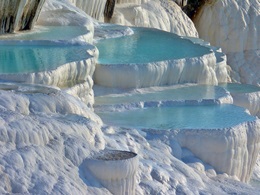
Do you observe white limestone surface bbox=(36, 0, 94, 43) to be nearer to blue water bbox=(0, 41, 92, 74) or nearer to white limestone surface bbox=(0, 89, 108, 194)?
blue water bbox=(0, 41, 92, 74)

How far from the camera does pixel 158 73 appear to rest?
10758 mm

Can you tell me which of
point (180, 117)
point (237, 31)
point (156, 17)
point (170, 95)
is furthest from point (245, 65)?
point (180, 117)

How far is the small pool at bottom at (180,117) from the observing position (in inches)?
352

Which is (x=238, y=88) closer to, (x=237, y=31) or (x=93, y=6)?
(x=93, y=6)

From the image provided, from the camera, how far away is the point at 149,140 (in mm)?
8547

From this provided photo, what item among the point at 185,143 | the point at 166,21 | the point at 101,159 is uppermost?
the point at 101,159

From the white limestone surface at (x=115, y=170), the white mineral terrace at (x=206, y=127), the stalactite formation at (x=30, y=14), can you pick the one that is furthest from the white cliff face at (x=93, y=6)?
the white limestone surface at (x=115, y=170)

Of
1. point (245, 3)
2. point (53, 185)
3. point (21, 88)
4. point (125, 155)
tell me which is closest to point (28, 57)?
point (21, 88)

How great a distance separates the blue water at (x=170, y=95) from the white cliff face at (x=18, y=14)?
162 cm

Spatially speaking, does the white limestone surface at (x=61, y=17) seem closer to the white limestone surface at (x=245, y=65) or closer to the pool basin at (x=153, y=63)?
the pool basin at (x=153, y=63)

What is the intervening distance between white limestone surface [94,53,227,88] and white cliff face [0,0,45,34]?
1.28 metres

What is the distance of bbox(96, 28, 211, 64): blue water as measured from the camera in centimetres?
1113

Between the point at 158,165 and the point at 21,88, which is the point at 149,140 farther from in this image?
the point at 21,88

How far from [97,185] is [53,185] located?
58 centimetres
